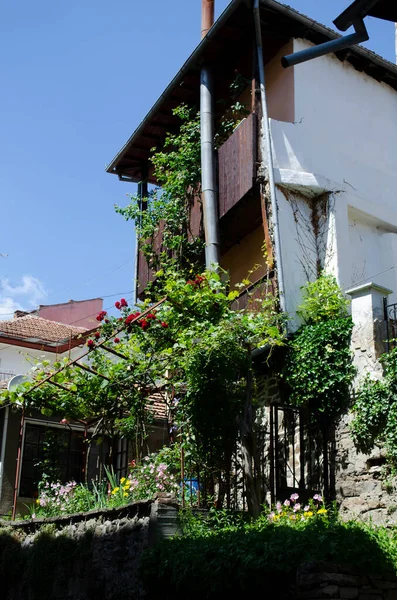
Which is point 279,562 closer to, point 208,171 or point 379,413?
point 379,413

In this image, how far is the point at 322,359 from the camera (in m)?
10.5

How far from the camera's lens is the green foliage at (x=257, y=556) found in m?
6.93

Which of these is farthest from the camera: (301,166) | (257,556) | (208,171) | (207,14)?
(207,14)

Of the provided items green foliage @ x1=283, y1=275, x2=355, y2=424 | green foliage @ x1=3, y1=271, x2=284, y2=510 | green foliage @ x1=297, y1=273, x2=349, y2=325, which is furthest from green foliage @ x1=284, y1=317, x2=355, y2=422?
green foliage @ x1=3, y1=271, x2=284, y2=510

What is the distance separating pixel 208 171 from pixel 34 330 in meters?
12.8

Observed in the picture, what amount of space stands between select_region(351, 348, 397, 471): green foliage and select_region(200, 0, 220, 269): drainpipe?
3621 millimetres

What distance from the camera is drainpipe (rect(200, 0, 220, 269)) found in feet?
42.3

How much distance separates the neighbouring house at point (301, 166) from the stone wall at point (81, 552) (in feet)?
7.05

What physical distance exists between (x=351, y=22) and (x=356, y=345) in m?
6.70

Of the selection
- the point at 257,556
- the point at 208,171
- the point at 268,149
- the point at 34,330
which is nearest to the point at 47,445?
the point at 208,171

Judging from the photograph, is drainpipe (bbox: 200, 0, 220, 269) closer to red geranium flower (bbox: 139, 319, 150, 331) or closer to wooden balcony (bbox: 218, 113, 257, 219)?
wooden balcony (bbox: 218, 113, 257, 219)

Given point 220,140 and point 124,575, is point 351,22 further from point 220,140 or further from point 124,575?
point 220,140

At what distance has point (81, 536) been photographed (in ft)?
32.7

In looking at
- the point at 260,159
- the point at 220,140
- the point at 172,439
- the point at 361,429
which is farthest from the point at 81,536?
the point at 220,140
